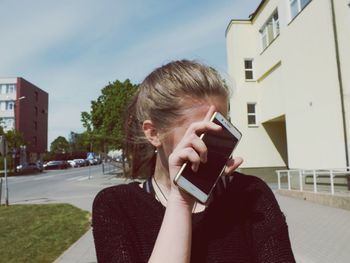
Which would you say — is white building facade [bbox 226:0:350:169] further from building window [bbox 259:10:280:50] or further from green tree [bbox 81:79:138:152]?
green tree [bbox 81:79:138:152]

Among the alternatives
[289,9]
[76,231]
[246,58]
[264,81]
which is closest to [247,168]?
[264,81]

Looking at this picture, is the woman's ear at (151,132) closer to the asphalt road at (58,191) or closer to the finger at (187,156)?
the finger at (187,156)

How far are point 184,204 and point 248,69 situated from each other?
2274cm

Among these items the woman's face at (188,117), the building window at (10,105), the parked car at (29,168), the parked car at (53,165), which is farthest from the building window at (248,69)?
the building window at (10,105)

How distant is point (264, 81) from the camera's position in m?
21.9

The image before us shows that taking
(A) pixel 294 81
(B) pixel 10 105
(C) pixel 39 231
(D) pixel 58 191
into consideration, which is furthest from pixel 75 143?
(C) pixel 39 231

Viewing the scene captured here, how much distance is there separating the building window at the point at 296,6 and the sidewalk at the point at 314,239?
30.5ft

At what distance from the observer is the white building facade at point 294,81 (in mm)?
13180

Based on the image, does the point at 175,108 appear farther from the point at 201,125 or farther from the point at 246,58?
the point at 246,58

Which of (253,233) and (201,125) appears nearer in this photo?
(201,125)

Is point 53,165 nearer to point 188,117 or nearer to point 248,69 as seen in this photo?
point 248,69

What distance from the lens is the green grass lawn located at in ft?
21.4

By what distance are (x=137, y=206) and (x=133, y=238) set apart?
0.41ft

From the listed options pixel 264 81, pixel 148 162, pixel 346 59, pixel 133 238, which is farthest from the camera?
pixel 264 81
